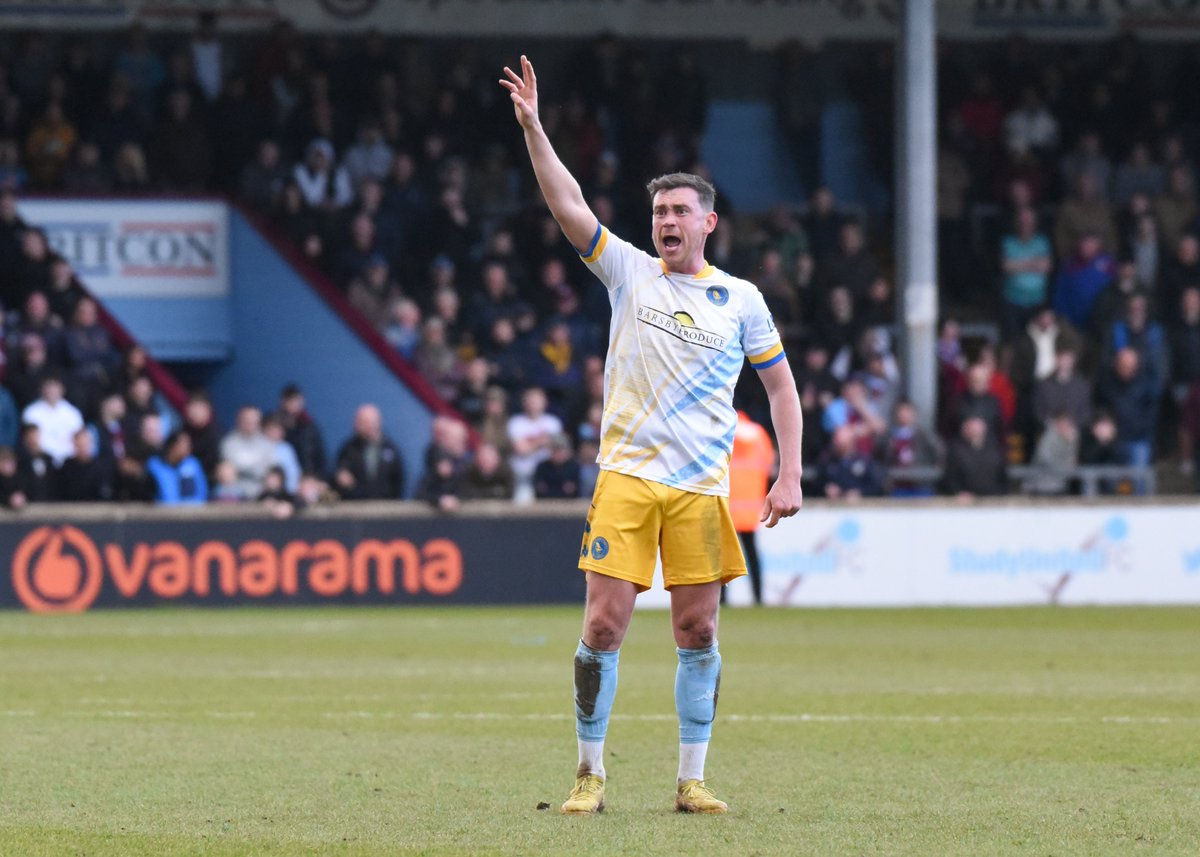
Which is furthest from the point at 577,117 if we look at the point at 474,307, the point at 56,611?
the point at 56,611

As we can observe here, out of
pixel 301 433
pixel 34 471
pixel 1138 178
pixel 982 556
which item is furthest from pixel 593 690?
pixel 1138 178

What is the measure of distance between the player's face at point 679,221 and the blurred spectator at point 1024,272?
17817 millimetres

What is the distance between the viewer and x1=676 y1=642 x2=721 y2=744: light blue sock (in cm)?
726

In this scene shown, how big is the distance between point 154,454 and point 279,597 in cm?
181

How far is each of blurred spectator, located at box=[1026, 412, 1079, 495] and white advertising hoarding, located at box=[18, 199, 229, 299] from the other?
9.20 metres

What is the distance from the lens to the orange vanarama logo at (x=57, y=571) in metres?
19.2

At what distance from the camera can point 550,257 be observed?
23.6m

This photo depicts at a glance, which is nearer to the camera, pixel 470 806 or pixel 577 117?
pixel 470 806

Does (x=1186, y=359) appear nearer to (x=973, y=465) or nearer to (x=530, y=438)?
(x=973, y=465)

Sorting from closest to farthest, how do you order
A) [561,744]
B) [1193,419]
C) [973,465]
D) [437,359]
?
1. [561,744]
2. [973,465]
3. [437,359]
4. [1193,419]

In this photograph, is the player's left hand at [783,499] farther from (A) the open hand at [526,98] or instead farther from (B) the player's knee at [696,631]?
(A) the open hand at [526,98]

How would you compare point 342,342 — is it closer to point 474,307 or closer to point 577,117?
point 474,307

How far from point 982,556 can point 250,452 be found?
702 cm

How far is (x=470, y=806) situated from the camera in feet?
24.1
